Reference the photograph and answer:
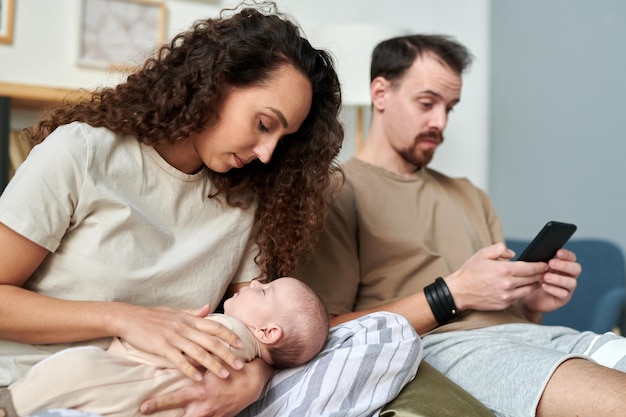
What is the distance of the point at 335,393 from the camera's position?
1.29 m

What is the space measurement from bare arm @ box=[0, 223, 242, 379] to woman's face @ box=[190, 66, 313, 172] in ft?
1.16

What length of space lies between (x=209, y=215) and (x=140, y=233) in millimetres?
185

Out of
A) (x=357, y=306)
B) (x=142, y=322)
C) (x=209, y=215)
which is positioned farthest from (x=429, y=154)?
(x=142, y=322)

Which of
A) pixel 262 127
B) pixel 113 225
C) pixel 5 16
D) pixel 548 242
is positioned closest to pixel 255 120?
pixel 262 127

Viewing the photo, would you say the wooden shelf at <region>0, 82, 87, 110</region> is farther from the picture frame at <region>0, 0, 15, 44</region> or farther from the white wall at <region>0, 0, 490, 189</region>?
the picture frame at <region>0, 0, 15, 44</region>

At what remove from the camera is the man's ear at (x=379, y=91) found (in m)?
2.16

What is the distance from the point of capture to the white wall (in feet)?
9.59

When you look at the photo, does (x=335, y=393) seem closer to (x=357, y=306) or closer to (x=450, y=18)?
(x=357, y=306)

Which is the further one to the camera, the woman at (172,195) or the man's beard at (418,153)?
the man's beard at (418,153)

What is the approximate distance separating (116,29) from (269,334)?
7.22 feet

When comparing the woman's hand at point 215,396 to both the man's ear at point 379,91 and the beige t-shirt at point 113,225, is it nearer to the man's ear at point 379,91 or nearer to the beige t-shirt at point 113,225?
the beige t-shirt at point 113,225

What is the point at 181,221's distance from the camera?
1465 mm

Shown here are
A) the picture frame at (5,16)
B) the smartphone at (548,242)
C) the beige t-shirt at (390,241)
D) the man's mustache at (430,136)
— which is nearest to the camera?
the smartphone at (548,242)

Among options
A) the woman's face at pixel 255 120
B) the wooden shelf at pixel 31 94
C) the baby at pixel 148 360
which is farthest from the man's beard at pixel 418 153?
the wooden shelf at pixel 31 94
